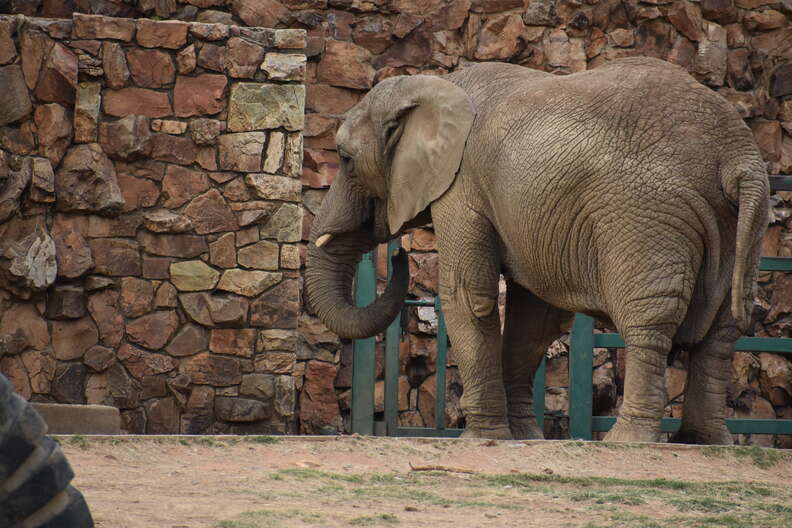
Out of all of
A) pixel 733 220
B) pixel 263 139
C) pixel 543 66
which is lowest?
pixel 733 220

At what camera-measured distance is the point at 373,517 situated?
4234 millimetres

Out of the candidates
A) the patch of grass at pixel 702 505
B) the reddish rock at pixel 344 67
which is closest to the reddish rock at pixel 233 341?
the reddish rock at pixel 344 67

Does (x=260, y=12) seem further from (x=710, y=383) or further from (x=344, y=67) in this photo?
(x=710, y=383)

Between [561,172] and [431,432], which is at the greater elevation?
[561,172]

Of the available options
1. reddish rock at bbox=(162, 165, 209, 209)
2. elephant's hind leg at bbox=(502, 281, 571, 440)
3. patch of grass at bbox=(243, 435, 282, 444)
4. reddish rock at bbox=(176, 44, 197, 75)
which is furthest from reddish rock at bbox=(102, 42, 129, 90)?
patch of grass at bbox=(243, 435, 282, 444)

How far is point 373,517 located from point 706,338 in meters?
3.08

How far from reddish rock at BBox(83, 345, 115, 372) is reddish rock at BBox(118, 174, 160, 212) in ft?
3.17

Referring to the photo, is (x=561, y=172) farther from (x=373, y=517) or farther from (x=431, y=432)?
(x=431, y=432)

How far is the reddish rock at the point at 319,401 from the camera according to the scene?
32.4ft

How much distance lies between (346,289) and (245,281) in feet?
4.36

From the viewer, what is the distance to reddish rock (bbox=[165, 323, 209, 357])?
30.3 ft

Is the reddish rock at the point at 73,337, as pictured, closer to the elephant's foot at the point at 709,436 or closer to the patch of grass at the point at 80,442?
the patch of grass at the point at 80,442

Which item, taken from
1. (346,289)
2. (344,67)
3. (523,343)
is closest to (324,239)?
(346,289)

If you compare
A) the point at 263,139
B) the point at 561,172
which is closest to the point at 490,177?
the point at 561,172
